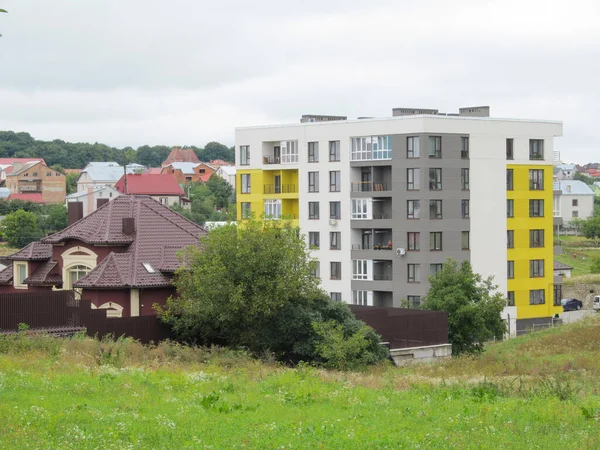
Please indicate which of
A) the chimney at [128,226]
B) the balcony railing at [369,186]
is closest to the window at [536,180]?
the balcony railing at [369,186]

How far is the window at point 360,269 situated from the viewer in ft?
203

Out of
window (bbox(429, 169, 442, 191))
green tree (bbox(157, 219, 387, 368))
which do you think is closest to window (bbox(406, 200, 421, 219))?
window (bbox(429, 169, 442, 191))

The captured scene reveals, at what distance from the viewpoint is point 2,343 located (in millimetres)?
25047

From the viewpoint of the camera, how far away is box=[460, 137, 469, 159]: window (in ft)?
201

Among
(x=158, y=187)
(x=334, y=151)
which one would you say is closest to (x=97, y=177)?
(x=158, y=187)

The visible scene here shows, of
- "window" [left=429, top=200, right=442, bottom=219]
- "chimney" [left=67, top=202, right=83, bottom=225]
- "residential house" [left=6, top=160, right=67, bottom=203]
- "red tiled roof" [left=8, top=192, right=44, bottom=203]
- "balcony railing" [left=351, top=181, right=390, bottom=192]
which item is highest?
"residential house" [left=6, top=160, right=67, bottom=203]

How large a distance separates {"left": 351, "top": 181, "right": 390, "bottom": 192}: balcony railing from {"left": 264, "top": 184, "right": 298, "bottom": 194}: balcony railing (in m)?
4.87

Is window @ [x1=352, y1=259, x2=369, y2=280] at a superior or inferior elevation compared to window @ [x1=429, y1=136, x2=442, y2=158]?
inferior

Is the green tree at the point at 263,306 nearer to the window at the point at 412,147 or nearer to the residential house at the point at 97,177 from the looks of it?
the window at the point at 412,147

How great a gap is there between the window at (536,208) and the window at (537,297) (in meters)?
5.39

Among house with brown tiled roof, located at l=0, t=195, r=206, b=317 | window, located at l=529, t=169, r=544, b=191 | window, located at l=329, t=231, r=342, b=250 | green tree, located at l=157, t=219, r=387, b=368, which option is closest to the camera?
green tree, located at l=157, t=219, r=387, b=368

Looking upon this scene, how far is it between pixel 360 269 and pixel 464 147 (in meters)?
10.8

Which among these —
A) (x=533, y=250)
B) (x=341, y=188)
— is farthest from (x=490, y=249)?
(x=341, y=188)

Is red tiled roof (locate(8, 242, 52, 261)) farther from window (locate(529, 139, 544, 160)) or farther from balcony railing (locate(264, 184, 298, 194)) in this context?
window (locate(529, 139, 544, 160))
